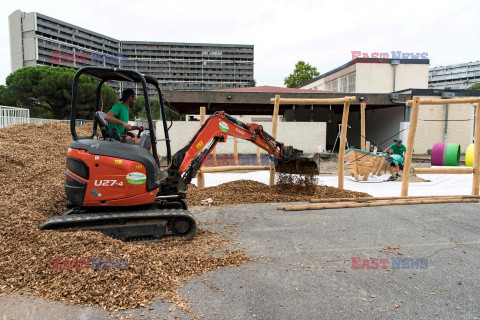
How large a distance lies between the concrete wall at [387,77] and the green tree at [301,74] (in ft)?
58.0

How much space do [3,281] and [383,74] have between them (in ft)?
115

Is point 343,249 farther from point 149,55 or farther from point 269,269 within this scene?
point 149,55

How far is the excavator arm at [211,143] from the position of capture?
525cm

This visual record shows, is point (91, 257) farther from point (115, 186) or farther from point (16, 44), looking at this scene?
point (16, 44)

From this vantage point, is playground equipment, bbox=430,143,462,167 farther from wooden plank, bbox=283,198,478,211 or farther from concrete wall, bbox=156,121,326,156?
concrete wall, bbox=156,121,326,156

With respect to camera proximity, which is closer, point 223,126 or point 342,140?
point 223,126

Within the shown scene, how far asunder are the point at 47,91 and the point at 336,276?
40.6 metres

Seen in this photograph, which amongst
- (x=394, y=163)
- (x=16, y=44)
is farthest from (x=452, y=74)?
(x=16, y=44)

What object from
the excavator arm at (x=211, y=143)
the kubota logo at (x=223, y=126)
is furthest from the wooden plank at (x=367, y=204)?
the kubota logo at (x=223, y=126)

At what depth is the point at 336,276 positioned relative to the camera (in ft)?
11.1

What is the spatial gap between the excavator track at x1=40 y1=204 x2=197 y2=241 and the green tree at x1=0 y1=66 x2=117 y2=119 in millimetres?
34047

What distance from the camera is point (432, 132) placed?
66.4 feet

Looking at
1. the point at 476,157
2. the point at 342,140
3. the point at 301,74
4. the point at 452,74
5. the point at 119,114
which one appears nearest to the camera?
the point at 119,114

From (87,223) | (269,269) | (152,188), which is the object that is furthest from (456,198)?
(87,223)
